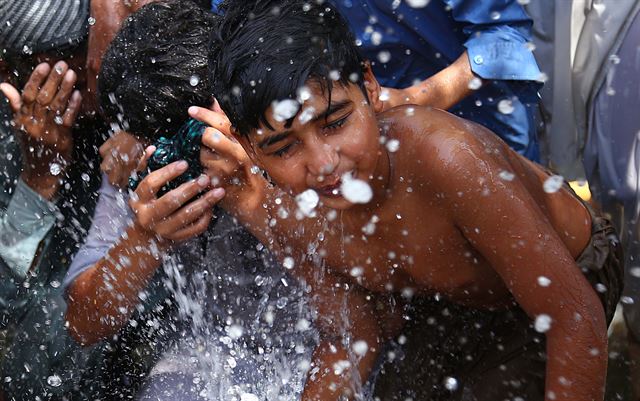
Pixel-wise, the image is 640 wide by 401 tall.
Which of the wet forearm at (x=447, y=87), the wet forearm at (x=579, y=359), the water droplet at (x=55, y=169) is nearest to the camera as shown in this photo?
the wet forearm at (x=579, y=359)

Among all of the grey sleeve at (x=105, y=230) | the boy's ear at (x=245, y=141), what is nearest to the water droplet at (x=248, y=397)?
the grey sleeve at (x=105, y=230)

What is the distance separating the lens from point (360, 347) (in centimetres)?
250

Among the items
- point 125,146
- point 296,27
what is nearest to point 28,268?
point 125,146

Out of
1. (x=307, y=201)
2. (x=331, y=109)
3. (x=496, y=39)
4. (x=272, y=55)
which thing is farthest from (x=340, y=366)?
(x=496, y=39)

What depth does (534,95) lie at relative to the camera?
296 centimetres

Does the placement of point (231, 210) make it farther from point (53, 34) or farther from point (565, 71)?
point (565, 71)

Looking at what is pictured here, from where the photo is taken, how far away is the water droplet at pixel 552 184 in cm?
223

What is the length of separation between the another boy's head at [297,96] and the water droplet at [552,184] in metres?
0.49

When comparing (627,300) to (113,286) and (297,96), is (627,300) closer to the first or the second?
(297,96)

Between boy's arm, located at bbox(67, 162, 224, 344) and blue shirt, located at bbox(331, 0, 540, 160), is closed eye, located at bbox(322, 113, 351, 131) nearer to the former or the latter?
boy's arm, located at bbox(67, 162, 224, 344)

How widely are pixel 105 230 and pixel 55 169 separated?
50 centimetres

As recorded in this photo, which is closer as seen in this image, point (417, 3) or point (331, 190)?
point (331, 190)

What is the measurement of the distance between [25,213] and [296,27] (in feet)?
5.03

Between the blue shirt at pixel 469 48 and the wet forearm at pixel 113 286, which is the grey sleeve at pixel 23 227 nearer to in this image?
the wet forearm at pixel 113 286
